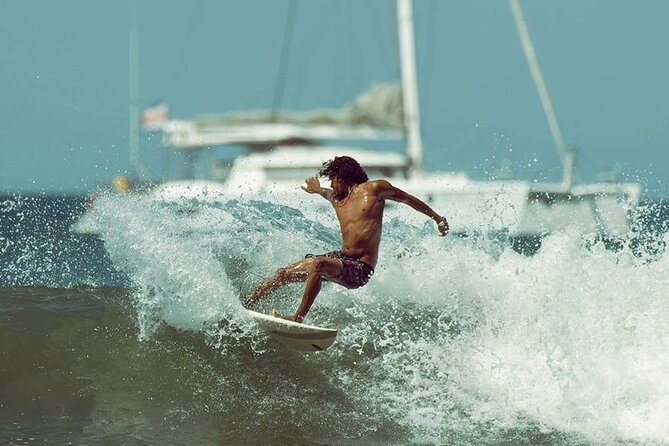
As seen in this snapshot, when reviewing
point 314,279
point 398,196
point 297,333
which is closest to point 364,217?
point 398,196

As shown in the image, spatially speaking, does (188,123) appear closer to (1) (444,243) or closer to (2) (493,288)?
(1) (444,243)

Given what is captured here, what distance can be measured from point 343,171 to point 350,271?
92cm

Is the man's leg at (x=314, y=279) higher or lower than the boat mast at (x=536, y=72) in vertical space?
lower

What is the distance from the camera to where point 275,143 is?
28219mm

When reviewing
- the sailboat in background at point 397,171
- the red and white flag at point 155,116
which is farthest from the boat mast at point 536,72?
the red and white flag at point 155,116

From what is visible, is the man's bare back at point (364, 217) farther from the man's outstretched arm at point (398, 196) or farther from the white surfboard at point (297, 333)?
the white surfboard at point (297, 333)

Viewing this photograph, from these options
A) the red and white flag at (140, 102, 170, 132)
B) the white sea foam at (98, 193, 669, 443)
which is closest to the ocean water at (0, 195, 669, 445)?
the white sea foam at (98, 193, 669, 443)

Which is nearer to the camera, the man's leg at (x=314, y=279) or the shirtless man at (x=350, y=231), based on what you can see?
the man's leg at (x=314, y=279)

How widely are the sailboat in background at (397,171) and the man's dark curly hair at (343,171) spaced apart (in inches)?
519

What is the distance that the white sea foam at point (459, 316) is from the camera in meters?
6.89

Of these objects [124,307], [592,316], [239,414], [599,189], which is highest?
[599,189]

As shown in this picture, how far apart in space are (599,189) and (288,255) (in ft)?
55.8

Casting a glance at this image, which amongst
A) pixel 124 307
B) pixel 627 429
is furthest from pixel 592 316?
pixel 124 307

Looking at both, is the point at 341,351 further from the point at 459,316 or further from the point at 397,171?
the point at 397,171
